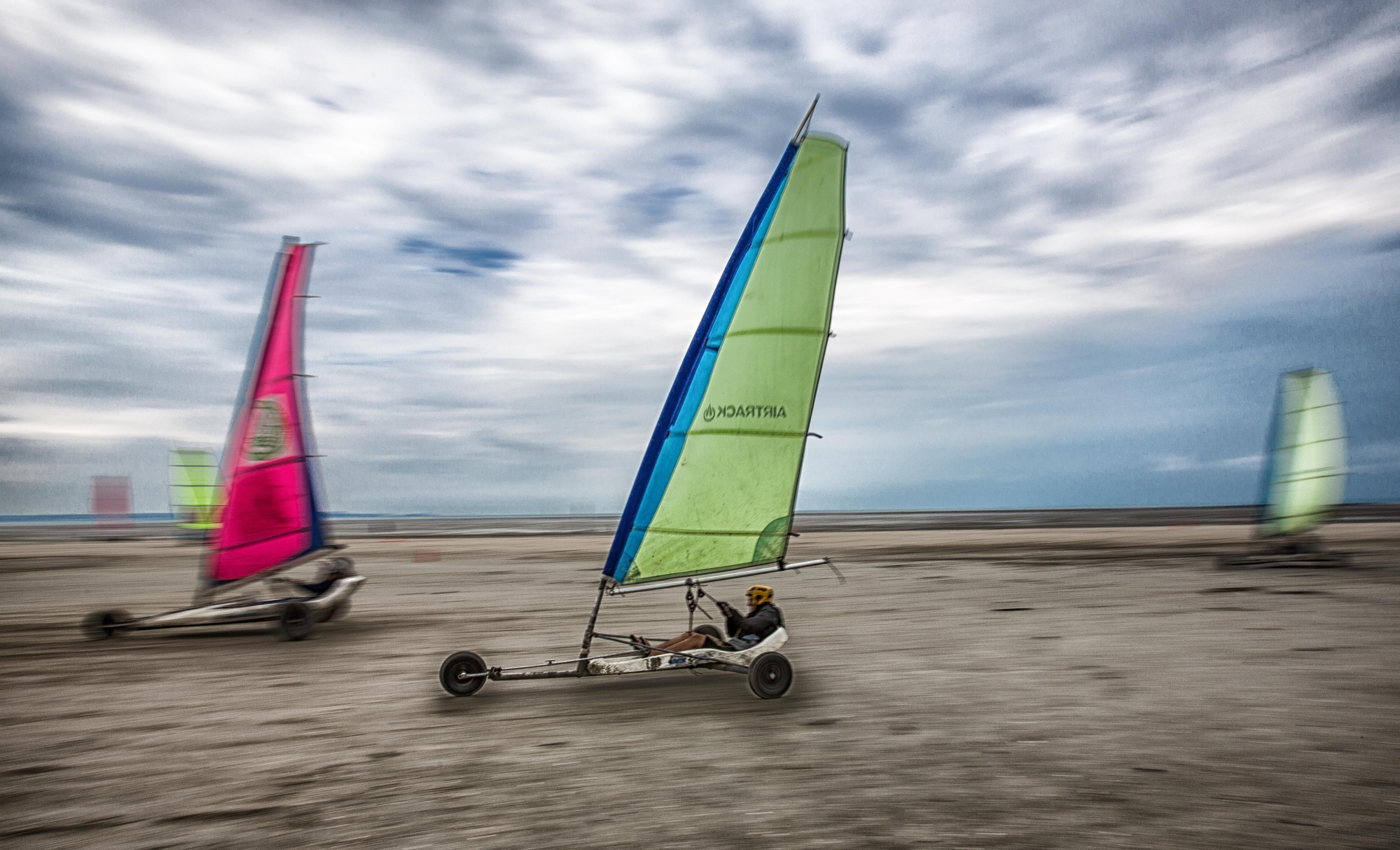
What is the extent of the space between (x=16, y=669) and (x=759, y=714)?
29.5 feet

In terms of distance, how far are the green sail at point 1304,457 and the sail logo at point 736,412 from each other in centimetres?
1948

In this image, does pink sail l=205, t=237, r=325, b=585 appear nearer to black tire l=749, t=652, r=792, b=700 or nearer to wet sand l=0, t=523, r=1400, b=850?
wet sand l=0, t=523, r=1400, b=850

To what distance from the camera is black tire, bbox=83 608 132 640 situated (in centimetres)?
1155

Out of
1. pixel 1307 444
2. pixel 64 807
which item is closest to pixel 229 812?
pixel 64 807

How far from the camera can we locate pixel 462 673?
7875 millimetres

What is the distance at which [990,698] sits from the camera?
7703 millimetres

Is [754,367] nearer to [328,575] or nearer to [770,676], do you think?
[770,676]

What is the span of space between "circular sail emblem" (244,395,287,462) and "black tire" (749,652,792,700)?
9099 mm

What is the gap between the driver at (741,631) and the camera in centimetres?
800

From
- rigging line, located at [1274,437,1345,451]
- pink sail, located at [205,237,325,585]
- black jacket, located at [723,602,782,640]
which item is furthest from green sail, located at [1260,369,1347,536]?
pink sail, located at [205,237,325,585]

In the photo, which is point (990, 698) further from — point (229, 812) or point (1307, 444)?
point (1307, 444)

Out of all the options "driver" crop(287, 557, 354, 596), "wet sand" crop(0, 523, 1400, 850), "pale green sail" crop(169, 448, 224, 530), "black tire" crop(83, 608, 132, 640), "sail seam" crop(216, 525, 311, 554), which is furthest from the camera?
"pale green sail" crop(169, 448, 224, 530)

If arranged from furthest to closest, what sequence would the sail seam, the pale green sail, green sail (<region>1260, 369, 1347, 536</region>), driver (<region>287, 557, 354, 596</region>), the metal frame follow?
the pale green sail
green sail (<region>1260, 369, 1347, 536</region>)
driver (<region>287, 557, 354, 596</region>)
the sail seam
the metal frame

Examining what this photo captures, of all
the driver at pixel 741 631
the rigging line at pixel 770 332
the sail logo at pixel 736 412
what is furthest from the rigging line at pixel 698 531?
the rigging line at pixel 770 332
